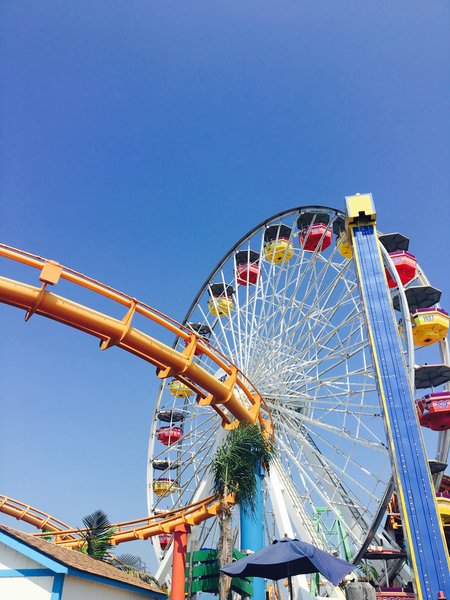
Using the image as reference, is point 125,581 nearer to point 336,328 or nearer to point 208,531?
point 208,531

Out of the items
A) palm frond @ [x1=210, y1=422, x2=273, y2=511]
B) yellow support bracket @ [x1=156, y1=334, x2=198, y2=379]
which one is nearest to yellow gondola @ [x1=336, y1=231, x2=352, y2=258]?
yellow support bracket @ [x1=156, y1=334, x2=198, y2=379]

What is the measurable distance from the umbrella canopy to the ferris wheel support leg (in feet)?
17.2

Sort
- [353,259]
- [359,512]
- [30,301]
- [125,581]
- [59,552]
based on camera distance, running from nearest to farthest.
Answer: [59,552], [125,581], [30,301], [359,512], [353,259]

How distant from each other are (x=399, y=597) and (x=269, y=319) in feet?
35.5

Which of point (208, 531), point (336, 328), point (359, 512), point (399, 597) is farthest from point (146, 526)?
point (336, 328)

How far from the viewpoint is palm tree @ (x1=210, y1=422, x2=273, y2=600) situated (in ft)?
38.1

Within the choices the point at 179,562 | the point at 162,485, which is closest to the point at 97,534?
the point at 179,562

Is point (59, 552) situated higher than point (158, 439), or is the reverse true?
point (158, 439)

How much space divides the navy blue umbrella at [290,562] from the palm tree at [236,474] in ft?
8.24

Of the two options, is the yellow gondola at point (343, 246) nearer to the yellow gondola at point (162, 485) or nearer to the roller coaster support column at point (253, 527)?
the roller coaster support column at point (253, 527)

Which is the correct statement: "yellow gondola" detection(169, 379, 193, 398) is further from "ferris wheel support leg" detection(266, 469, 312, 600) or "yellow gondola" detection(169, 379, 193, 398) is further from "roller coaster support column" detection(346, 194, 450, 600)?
"roller coaster support column" detection(346, 194, 450, 600)

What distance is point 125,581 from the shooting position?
976 centimetres

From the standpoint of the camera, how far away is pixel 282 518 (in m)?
15.4

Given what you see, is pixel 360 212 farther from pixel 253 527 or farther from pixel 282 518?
pixel 253 527
